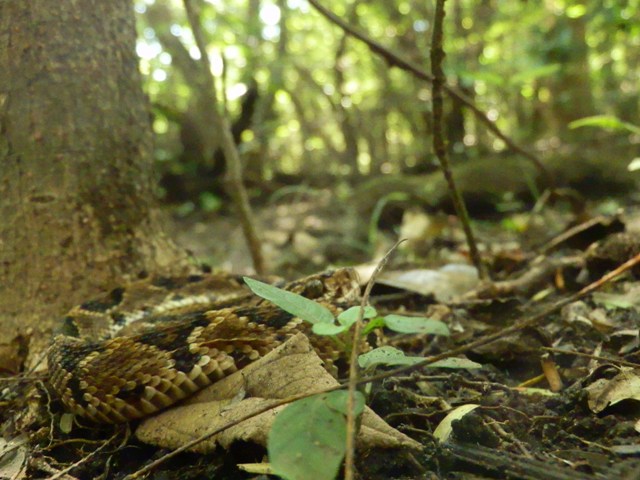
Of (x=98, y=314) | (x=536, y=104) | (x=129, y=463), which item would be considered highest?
(x=536, y=104)

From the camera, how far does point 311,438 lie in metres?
1.36

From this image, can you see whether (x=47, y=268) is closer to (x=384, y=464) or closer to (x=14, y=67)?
(x=14, y=67)

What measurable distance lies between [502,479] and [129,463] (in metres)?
1.31

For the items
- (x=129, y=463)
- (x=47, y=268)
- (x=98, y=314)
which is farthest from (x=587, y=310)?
(x=47, y=268)

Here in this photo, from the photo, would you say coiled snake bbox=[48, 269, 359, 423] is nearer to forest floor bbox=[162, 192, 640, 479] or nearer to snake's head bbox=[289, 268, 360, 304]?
snake's head bbox=[289, 268, 360, 304]

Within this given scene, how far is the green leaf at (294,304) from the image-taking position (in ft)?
5.23

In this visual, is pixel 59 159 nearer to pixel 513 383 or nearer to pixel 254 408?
pixel 254 408

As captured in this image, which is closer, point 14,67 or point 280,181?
point 14,67

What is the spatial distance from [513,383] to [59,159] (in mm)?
2570

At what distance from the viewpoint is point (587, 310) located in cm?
Result: 270

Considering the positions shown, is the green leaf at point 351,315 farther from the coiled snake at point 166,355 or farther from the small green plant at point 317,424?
the coiled snake at point 166,355

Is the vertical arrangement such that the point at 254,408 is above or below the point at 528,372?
above

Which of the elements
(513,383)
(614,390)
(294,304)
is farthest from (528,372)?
(294,304)

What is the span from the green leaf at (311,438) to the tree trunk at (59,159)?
2.08 metres
